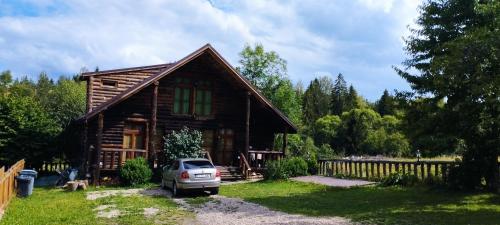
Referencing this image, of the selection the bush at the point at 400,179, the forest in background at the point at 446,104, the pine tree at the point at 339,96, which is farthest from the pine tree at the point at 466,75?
the pine tree at the point at 339,96

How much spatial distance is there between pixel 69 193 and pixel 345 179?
45.8ft

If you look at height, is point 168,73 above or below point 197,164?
above

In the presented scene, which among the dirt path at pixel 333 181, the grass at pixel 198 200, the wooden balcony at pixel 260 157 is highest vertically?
the wooden balcony at pixel 260 157

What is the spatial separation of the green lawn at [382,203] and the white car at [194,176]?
103cm

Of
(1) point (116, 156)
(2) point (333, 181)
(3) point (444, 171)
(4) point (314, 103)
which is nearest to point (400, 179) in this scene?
(3) point (444, 171)

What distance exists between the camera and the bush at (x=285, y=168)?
91.6 feet

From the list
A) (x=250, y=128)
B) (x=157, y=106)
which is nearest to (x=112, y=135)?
(x=157, y=106)

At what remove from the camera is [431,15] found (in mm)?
19203

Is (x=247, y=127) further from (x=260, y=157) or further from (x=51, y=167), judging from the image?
(x=51, y=167)

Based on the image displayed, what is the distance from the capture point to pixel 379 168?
2530cm

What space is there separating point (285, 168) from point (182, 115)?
712 cm

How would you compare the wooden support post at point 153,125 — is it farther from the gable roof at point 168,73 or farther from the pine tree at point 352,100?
the pine tree at point 352,100

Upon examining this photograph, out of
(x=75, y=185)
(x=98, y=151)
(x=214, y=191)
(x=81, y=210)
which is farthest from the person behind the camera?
(x=98, y=151)

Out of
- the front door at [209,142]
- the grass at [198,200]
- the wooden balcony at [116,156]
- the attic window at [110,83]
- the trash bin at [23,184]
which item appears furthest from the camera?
the attic window at [110,83]
